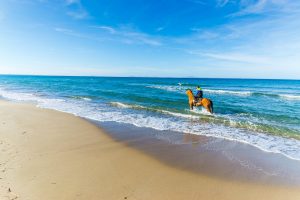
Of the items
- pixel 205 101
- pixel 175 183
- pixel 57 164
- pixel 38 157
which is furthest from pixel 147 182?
pixel 205 101

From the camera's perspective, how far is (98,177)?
570 cm

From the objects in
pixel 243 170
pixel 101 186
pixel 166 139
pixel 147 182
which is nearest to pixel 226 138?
pixel 166 139

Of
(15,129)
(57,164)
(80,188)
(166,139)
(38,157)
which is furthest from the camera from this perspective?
(15,129)

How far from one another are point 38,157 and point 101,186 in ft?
9.62

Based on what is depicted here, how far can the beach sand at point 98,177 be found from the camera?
4969 mm

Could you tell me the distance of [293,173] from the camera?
6512mm

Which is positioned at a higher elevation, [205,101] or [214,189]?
[205,101]

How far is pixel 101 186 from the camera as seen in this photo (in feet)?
17.2

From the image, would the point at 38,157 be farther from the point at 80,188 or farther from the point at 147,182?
the point at 147,182

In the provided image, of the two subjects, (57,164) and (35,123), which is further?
(35,123)

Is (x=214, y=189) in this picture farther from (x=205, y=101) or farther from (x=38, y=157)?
(x=205, y=101)

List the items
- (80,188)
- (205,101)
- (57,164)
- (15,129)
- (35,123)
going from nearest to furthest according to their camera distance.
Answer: (80,188)
(57,164)
(15,129)
(35,123)
(205,101)

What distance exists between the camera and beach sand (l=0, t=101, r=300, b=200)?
497 cm

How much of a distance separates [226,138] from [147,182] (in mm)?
5590
